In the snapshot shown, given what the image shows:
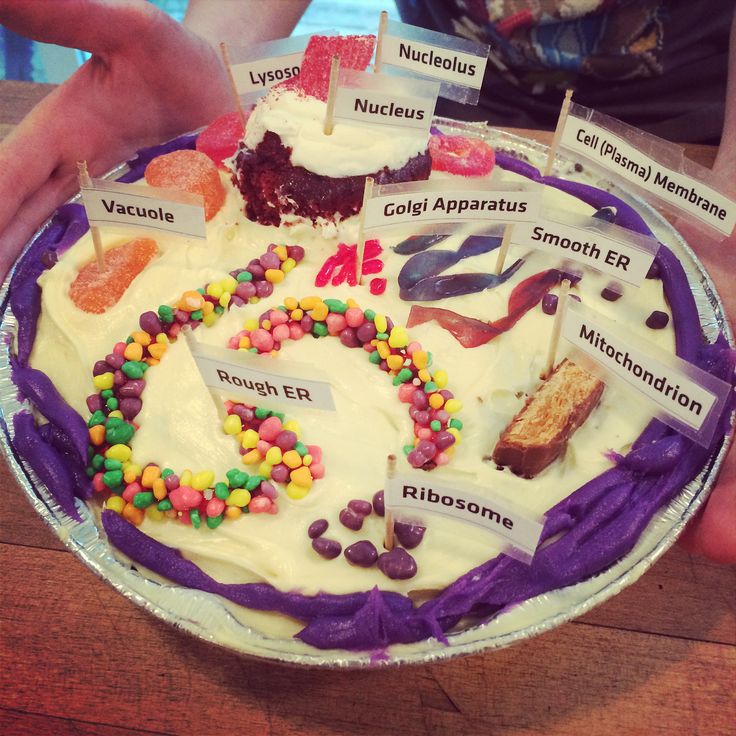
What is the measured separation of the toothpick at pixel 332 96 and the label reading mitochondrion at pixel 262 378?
2.28 ft

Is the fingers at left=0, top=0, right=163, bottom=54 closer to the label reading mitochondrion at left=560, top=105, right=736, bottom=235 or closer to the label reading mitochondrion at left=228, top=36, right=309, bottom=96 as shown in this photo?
the label reading mitochondrion at left=228, top=36, right=309, bottom=96

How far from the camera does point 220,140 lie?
2.04 meters

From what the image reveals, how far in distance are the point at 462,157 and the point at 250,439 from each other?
1.08 m

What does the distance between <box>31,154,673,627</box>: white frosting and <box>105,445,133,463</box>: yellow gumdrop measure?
0.02m

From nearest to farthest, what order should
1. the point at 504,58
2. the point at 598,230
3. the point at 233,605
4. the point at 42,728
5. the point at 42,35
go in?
1. the point at 233,605
2. the point at 42,728
3. the point at 598,230
4. the point at 42,35
5. the point at 504,58

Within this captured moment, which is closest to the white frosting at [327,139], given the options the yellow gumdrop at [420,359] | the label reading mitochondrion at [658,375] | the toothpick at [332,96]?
the toothpick at [332,96]

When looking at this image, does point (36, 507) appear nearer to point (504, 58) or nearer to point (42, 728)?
point (42, 728)

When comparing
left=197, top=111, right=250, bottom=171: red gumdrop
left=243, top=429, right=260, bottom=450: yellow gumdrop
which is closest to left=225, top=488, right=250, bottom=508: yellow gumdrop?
left=243, top=429, right=260, bottom=450: yellow gumdrop

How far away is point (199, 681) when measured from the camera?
1466 millimetres

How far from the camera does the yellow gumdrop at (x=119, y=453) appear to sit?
144 centimetres

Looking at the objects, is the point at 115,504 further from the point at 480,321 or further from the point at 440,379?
the point at 480,321

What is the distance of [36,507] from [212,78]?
1.46 metres

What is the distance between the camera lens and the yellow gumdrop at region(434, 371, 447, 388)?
1.56 meters

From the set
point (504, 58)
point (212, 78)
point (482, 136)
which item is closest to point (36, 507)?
point (212, 78)
